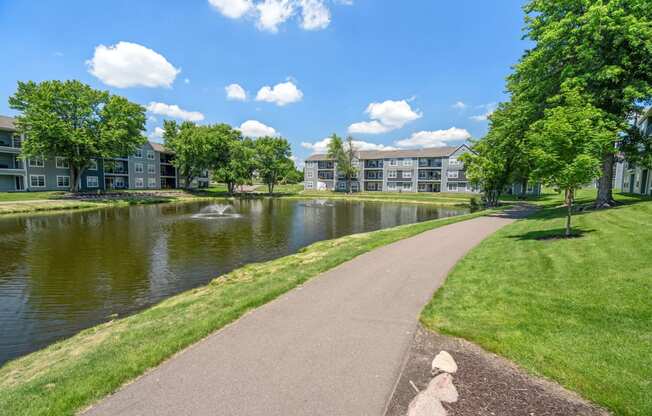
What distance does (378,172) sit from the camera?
92.2 metres

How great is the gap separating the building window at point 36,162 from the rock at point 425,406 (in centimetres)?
6992

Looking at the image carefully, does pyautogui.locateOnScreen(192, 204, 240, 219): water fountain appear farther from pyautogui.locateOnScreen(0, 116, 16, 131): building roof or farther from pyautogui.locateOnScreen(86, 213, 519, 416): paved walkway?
pyautogui.locateOnScreen(0, 116, 16, 131): building roof

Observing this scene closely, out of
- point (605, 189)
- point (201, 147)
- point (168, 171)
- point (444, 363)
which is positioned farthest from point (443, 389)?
point (168, 171)

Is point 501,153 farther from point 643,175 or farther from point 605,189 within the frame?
point 643,175

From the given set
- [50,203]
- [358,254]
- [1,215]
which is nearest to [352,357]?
[358,254]

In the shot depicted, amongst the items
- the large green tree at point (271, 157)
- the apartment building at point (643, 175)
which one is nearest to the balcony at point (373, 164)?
the large green tree at point (271, 157)

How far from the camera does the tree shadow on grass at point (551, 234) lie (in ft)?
43.8

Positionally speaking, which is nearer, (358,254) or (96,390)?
(96,390)

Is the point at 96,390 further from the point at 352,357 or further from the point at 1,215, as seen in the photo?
the point at 1,215

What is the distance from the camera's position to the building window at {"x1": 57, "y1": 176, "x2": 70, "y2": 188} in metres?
Answer: 56.7

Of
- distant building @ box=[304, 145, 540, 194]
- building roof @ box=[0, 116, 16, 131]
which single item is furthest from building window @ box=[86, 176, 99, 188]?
distant building @ box=[304, 145, 540, 194]

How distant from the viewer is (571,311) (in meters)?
6.63

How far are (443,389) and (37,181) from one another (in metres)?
71.3

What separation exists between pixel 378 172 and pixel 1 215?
3104 inches
